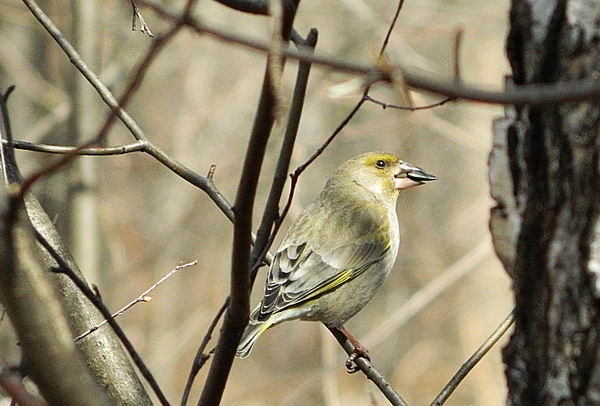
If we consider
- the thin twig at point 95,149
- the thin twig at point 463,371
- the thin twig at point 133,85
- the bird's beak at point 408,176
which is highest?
the thin twig at point 95,149

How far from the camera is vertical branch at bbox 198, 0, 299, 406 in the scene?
1.73 m

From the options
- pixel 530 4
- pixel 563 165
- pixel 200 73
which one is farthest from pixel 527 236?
pixel 200 73

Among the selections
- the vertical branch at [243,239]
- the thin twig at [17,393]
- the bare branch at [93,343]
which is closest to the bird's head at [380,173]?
the bare branch at [93,343]

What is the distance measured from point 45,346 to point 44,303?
8cm

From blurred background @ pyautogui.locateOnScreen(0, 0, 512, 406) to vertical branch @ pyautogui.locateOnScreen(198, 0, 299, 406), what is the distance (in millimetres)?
4504

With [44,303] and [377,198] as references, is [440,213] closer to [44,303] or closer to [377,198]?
[377,198]

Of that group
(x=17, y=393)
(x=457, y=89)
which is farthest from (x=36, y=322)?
(x=457, y=89)

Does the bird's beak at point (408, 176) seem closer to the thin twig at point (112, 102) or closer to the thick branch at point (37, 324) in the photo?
the thin twig at point (112, 102)

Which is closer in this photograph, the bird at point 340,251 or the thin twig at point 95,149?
the thin twig at point 95,149

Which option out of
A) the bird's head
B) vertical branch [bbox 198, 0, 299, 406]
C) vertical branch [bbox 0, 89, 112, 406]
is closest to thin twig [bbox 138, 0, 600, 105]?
vertical branch [bbox 198, 0, 299, 406]

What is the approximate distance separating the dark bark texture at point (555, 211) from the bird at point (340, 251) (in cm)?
271

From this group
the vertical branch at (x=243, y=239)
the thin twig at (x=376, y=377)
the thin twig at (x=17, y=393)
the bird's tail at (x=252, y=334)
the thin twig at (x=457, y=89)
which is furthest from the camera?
the bird's tail at (x=252, y=334)

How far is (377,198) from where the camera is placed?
5840mm

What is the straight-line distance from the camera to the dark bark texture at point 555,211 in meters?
1.80
